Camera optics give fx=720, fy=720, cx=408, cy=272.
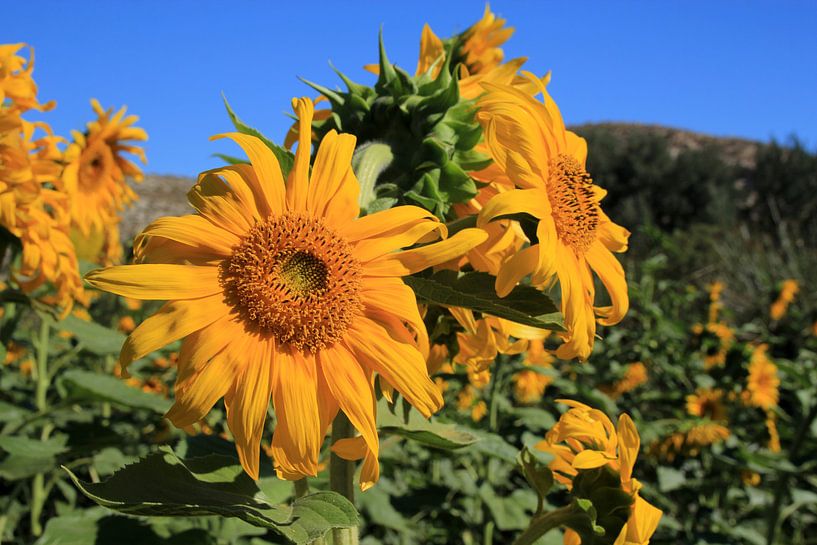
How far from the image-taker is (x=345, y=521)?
36.6 inches

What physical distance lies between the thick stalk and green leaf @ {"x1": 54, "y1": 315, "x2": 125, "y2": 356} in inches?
60.4

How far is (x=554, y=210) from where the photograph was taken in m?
1.13

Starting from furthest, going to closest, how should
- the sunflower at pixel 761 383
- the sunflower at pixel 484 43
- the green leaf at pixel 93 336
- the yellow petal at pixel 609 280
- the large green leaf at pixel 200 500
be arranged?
1. the sunflower at pixel 761 383
2. the green leaf at pixel 93 336
3. the sunflower at pixel 484 43
4. the yellow petal at pixel 609 280
5. the large green leaf at pixel 200 500

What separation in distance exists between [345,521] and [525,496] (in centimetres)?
237

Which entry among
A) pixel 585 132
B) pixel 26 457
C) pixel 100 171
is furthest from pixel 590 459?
pixel 585 132

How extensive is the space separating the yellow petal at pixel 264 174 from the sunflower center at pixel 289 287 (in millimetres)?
20

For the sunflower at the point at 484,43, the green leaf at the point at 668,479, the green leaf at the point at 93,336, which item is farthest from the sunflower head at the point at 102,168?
the green leaf at the point at 668,479

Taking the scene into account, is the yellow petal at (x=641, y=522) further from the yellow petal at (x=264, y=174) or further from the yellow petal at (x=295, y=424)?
the yellow petal at (x=264, y=174)

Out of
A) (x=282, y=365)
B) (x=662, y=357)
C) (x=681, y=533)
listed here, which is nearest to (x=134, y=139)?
(x=282, y=365)

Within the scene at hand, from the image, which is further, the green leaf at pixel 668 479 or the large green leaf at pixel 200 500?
the green leaf at pixel 668 479

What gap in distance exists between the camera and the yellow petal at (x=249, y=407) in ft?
3.17

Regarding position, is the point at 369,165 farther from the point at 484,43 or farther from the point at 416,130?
the point at 484,43

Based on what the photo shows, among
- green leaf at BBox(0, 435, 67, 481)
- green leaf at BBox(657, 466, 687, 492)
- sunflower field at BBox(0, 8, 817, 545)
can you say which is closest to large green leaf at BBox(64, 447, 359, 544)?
sunflower field at BBox(0, 8, 817, 545)

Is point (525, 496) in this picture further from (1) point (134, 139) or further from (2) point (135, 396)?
(1) point (134, 139)
